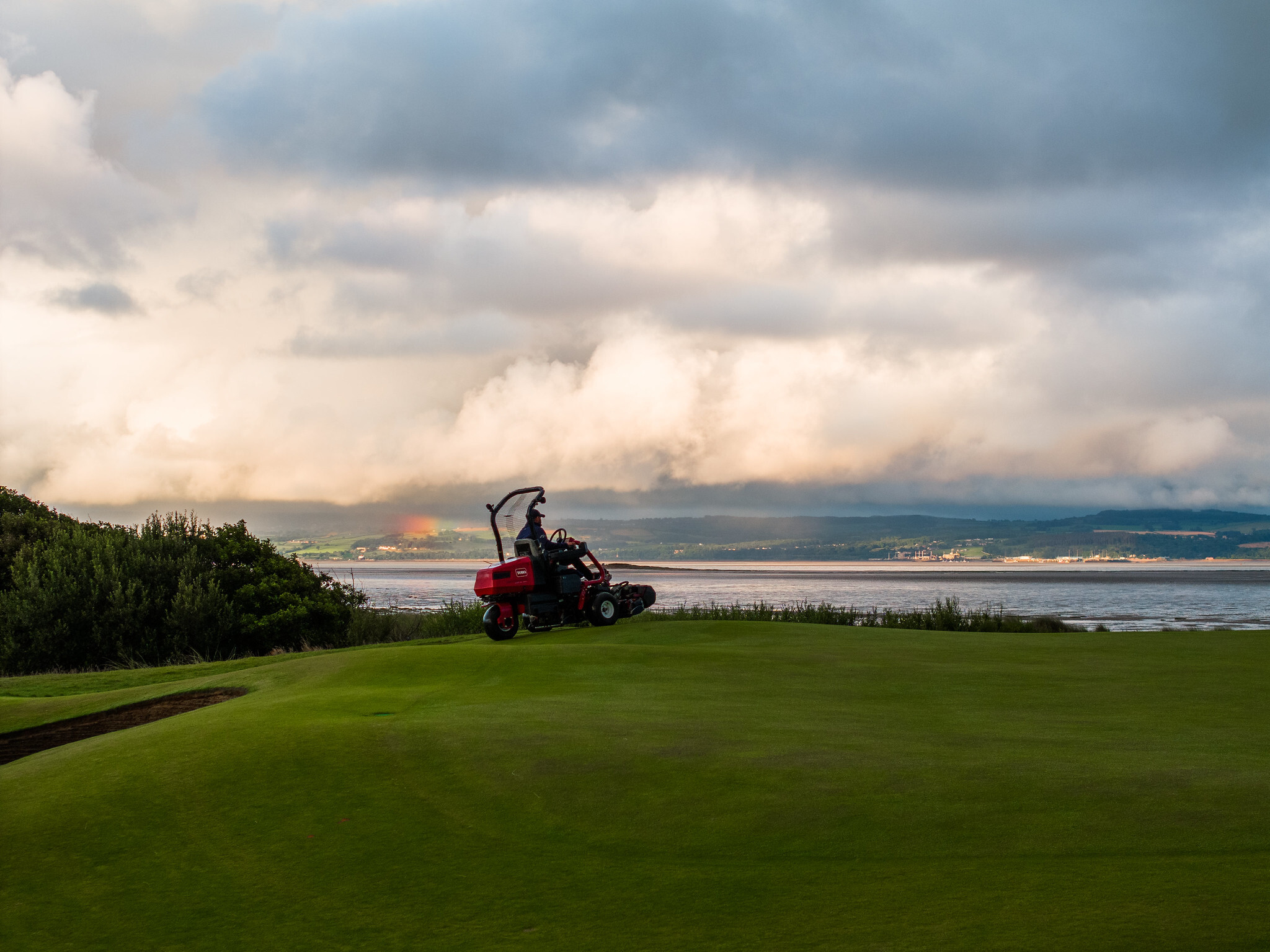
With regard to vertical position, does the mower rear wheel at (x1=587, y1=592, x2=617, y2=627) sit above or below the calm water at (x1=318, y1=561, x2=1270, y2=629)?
above

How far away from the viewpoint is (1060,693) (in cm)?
1328

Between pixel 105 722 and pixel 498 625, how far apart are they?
9.45m

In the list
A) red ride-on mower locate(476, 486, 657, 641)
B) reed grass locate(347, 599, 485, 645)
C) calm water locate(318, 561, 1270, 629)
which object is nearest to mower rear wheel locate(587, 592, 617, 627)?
red ride-on mower locate(476, 486, 657, 641)

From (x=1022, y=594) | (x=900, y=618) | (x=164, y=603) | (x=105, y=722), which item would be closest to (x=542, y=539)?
(x=105, y=722)

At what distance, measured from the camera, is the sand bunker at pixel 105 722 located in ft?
41.5

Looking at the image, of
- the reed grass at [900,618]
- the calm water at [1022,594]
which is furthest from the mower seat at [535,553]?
the calm water at [1022,594]

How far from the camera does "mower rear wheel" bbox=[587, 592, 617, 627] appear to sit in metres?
23.9

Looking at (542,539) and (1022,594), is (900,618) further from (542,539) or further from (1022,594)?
(1022,594)

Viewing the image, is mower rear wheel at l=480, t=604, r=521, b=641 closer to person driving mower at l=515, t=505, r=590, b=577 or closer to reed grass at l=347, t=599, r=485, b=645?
person driving mower at l=515, t=505, r=590, b=577

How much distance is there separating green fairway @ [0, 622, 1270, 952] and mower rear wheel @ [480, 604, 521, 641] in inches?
361

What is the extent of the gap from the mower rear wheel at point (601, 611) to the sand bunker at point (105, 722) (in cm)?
981

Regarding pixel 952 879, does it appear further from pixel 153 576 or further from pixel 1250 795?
pixel 153 576

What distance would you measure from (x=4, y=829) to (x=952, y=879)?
714 cm

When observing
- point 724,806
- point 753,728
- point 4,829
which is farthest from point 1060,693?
point 4,829
